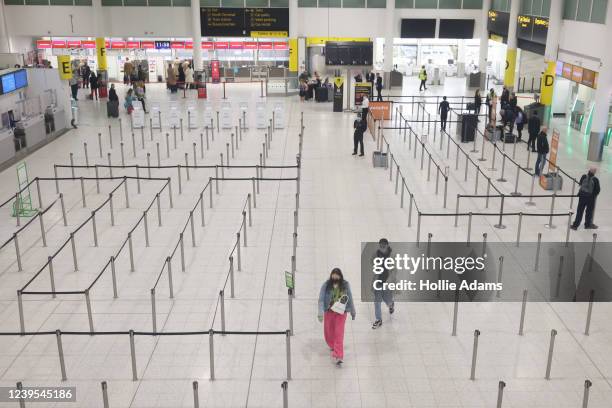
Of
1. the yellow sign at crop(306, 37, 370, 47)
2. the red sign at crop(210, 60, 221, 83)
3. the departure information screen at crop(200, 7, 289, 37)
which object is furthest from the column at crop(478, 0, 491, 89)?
the red sign at crop(210, 60, 221, 83)

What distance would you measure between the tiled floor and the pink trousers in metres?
0.24

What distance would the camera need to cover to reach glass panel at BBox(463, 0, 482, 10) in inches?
1538

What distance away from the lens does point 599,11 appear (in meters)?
22.1

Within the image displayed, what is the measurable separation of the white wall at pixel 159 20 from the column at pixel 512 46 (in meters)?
7.27

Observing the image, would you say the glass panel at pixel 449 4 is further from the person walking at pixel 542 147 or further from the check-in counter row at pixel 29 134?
the check-in counter row at pixel 29 134

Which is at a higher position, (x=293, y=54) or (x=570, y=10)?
(x=570, y=10)

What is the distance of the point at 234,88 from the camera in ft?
128

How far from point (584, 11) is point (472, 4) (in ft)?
54.1

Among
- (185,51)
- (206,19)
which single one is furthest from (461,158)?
(185,51)

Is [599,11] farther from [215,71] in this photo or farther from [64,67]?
[215,71]

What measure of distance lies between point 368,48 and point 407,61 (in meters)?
8.99

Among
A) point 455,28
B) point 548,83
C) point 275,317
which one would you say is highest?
point 455,28

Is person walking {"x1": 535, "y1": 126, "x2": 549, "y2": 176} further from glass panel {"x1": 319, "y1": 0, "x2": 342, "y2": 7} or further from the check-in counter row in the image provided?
glass panel {"x1": 319, "y1": 0, "x2": 342, "y2": 7}

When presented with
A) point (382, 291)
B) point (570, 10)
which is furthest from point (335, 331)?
point (570, 10)
